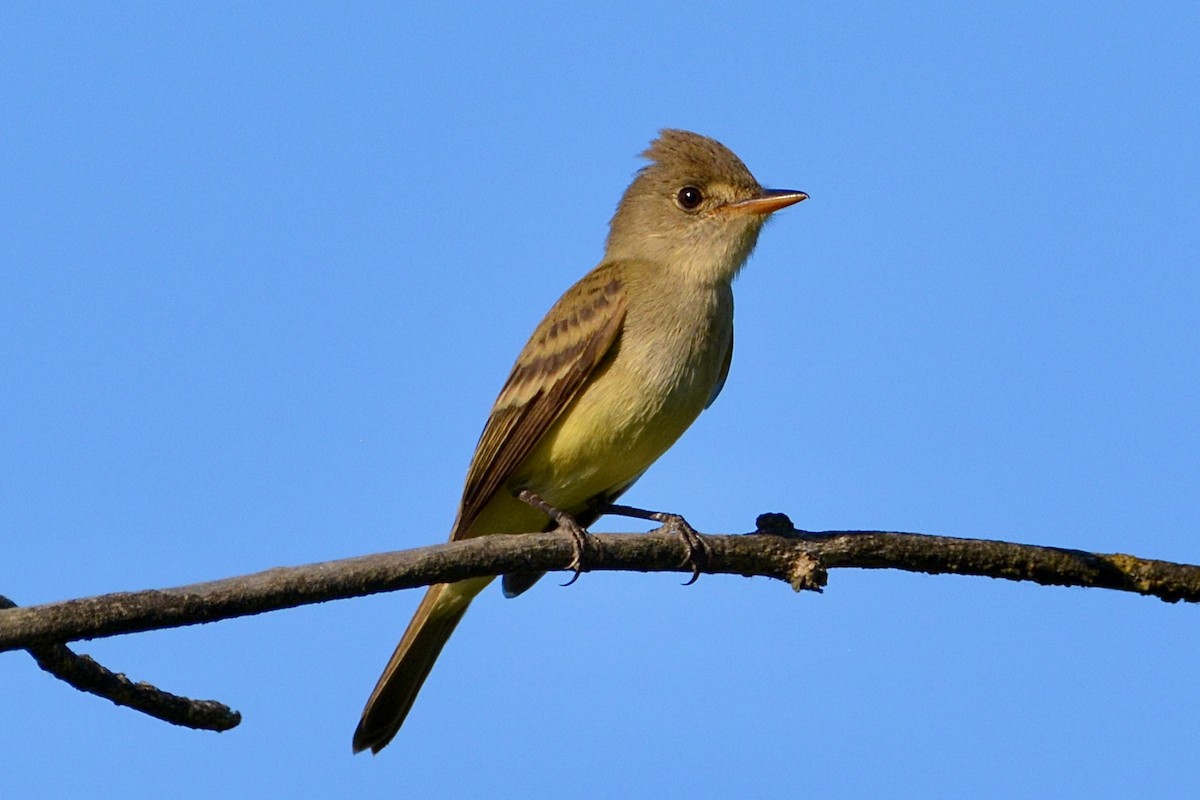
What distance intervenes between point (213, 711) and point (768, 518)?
7.27 feet

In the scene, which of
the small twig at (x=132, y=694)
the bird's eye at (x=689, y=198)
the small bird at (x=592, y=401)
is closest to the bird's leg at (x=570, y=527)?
the small bird at (x=592, y=401)

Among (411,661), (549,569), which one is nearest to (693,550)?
(549,569)

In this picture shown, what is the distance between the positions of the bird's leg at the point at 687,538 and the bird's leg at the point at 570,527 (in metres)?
0.39

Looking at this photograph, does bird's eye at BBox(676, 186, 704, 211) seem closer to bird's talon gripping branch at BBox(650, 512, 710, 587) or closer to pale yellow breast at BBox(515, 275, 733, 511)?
pale yellow breast at BBox(515, 275, 733, 511)

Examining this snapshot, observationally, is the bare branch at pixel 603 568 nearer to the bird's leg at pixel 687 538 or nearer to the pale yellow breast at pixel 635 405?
the bird's leg at pixel 687 538

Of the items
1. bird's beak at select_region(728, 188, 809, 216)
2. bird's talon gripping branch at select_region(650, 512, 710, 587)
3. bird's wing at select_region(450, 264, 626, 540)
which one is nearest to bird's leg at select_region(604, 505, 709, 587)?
bird's talon gripping branch at select_region(650, 512, 710, 587)

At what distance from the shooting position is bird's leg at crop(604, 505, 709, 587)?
5.67 meters

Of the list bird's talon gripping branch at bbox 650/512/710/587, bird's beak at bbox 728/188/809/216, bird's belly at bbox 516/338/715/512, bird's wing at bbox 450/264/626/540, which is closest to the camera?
bird's talon gripping branch at bbox 650/512/710/587

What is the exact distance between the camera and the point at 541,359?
711 cm

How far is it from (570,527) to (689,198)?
8.48ft

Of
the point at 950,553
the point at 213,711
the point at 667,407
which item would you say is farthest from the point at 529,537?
the point at 667,407

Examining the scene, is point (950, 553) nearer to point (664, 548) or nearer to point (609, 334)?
point (664, 548)

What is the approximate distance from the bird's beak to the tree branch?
2.58 meters

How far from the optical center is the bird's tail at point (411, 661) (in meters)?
6.86
